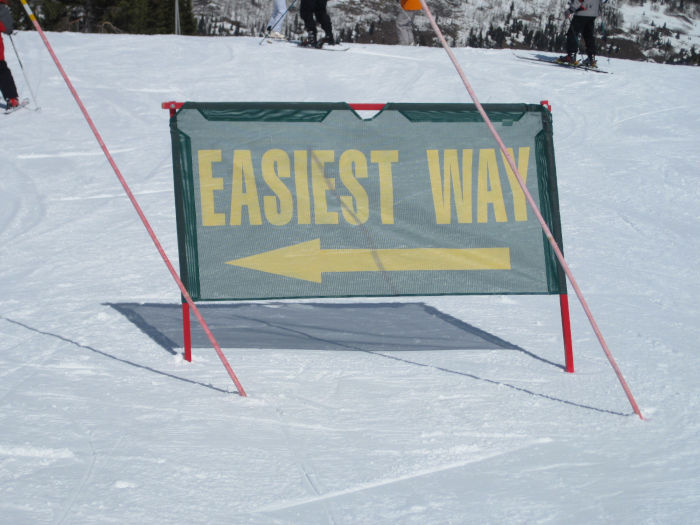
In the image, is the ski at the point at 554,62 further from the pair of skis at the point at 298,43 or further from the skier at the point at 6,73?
the skier at the point at 6,73

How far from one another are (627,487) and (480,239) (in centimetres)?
204

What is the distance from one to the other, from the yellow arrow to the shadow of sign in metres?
0.64

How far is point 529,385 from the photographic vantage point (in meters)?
4.81

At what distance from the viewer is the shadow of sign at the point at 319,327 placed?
18.4 feet

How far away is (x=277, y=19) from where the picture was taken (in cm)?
1811

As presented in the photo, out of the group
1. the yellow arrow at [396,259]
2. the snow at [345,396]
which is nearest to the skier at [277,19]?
the snow at [345,396]

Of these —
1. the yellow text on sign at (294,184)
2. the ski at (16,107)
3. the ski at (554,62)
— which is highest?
the ski at (554,62)

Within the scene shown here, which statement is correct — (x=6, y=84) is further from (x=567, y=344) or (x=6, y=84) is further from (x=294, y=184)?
(x=567, y=344)

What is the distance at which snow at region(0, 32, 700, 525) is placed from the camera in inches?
133

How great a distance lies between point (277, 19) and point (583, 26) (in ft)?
21.4

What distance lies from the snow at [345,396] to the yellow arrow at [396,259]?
0.60 m

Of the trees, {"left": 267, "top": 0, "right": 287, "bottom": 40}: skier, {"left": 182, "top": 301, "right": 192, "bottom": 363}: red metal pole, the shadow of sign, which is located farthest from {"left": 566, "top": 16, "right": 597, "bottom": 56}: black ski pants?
the trees

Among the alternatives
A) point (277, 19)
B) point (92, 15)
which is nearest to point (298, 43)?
point (277, 19)

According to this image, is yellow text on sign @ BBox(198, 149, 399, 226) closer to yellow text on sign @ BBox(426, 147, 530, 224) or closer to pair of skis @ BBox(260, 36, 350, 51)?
yellow text on sign @ BBox(426, 147, 530, 224)
